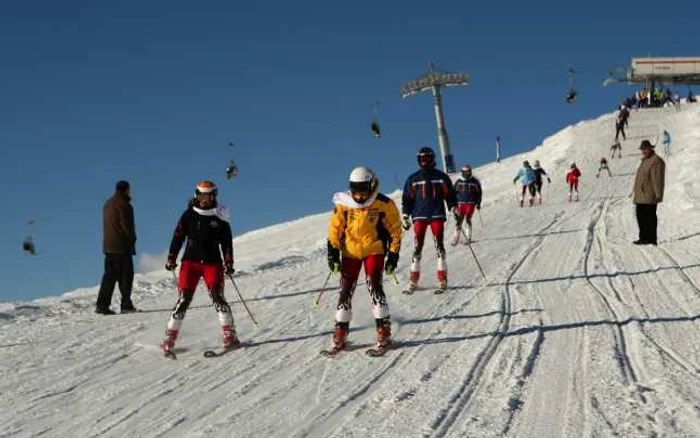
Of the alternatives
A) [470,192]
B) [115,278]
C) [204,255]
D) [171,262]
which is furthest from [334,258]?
[470,192]

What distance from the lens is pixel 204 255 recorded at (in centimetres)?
721

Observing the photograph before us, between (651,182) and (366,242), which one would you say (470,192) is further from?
(366,242)

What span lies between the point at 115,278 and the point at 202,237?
417cm

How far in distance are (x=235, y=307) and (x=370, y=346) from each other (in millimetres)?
4047

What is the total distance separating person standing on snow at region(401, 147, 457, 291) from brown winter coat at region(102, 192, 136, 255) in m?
4.61

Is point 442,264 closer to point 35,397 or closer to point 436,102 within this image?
point 35,397

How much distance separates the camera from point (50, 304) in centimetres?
1152

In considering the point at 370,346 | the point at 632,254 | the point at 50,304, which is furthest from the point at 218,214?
the point at 632,254

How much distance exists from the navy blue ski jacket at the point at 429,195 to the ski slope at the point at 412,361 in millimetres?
1304

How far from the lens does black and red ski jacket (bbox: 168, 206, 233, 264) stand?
721 centimetres

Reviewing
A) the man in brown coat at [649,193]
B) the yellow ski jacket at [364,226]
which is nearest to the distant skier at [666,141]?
the man in brown coat at [649,193]

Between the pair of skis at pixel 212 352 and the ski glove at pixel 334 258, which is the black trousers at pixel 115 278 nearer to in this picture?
the pair of skis at pixel 212 352

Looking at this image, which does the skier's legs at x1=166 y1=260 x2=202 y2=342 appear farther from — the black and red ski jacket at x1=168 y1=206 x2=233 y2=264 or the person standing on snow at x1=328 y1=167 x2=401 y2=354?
the person standing on snow at x1=328 y1=167 x2=401 y2=354

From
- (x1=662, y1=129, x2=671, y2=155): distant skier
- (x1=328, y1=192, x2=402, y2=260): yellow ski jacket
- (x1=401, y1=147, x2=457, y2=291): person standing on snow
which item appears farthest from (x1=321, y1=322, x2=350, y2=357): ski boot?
(x1=662, y1=129, x2=671, y2=155): distant skier
